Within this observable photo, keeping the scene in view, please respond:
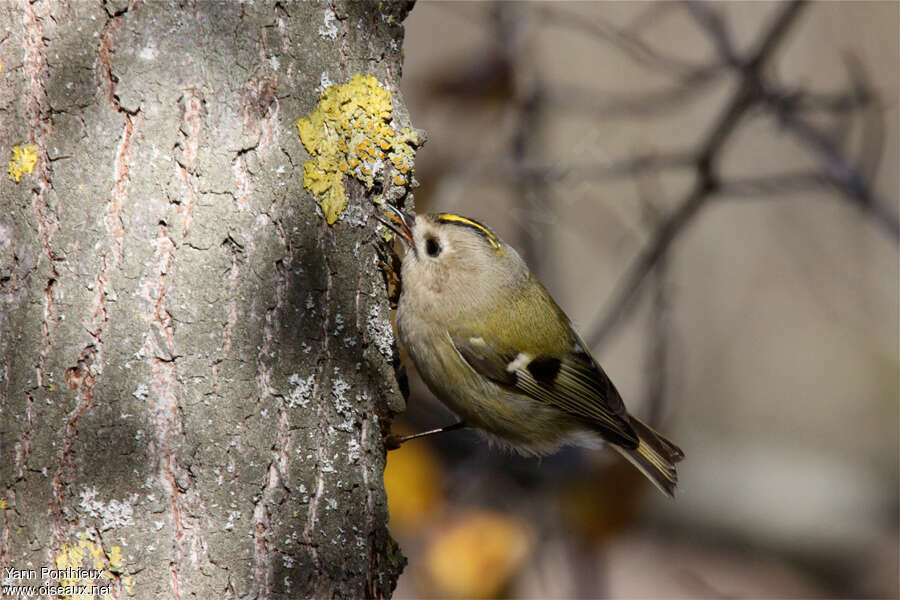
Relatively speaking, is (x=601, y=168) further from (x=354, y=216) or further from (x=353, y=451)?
(x=353, y=451)

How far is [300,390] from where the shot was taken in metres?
1.70

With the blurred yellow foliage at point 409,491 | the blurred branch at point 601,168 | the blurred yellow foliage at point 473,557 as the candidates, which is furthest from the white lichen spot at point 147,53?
the blurred yellow foliage at point 473,557

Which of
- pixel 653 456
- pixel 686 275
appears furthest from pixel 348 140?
pixel 686 275

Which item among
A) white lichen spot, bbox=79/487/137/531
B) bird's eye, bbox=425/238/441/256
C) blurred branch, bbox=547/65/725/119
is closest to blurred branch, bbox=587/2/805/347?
blurred branch, bbox=547/65/725/119

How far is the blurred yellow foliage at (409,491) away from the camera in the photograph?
13.4ft

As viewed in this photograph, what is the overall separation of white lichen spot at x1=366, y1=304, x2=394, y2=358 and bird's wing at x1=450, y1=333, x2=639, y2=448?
0.55 meters

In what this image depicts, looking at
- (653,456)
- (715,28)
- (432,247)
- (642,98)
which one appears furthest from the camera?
(642,98)

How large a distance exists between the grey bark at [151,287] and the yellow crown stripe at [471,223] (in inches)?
27.8

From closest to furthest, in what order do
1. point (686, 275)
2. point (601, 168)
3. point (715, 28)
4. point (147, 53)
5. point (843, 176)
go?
point (147, 53) < point (715, 28) < point (843, 176) < point (601, 168) < point (686, 275)

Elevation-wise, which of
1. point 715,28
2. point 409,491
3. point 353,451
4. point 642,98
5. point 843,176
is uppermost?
point 642,98

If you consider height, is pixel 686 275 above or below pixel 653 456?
above

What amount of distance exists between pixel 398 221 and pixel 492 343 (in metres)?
0.57

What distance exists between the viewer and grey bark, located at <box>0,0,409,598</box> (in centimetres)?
155

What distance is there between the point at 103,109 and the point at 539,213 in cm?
256
